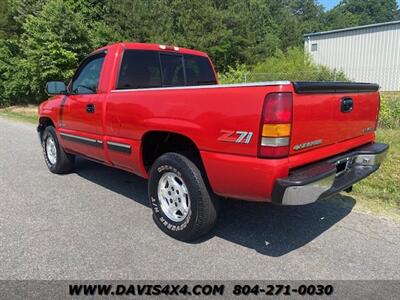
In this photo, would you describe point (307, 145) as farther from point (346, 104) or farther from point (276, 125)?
point (346, 104)

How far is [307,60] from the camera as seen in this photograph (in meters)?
22.7

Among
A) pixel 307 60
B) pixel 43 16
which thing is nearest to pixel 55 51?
pixel 43 16

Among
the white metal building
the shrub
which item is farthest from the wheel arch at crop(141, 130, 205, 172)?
the white metal building

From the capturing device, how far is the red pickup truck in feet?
9.61

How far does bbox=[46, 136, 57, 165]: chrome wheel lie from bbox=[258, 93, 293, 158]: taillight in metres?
4.43

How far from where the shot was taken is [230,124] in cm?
304

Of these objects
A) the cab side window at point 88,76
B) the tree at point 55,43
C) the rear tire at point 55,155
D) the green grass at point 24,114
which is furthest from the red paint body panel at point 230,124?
the tree at point 55,43

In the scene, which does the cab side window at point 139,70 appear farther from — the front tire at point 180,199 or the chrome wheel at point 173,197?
the chrome wheel at point 173,197

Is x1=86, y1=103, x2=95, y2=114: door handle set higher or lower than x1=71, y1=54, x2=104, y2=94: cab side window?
lower

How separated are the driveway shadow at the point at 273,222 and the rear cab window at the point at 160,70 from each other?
61.1 inches

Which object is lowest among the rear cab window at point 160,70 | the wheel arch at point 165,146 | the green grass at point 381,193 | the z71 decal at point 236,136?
the green grass at point 381,193

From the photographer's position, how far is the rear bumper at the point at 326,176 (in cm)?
291

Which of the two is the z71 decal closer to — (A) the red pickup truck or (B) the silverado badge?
(A) the red pickup truck

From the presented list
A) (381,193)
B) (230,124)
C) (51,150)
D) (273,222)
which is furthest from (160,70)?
(381,193)
